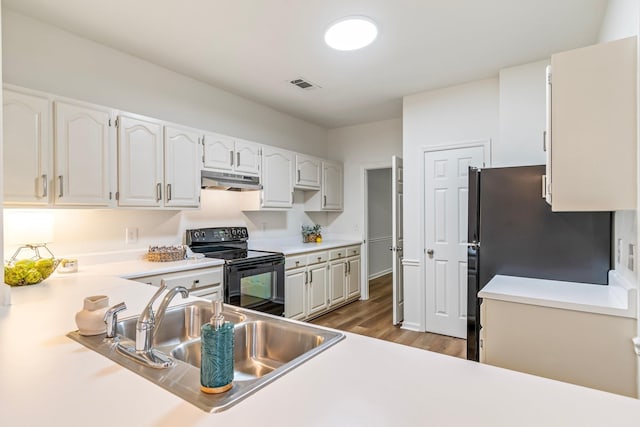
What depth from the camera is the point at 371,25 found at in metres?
2.38

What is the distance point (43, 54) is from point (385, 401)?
3.13m

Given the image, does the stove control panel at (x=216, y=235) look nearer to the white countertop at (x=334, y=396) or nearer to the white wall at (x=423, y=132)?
the white wall at (x=423, y=132)

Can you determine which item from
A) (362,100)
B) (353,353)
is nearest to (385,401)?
(353,353)

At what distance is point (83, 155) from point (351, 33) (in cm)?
212

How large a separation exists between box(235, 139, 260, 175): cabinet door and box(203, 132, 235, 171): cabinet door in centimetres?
8

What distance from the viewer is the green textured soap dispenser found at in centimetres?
80

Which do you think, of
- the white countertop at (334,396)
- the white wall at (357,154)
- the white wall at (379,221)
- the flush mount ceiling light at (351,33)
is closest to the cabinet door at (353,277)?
the white wall at (357,154)

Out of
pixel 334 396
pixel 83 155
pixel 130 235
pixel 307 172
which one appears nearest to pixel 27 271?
pixel 83 155

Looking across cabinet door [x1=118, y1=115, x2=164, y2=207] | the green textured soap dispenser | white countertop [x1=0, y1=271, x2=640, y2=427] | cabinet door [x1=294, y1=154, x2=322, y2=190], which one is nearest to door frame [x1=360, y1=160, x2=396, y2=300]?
cabinet door [x1=294, y1=154, x2=322, y2=190]

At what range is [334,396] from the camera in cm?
79

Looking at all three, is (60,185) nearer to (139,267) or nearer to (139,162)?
(139,162)

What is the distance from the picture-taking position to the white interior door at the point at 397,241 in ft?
12.1

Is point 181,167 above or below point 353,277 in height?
above

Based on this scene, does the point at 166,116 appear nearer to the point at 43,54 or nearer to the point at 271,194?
the point at 43,54
